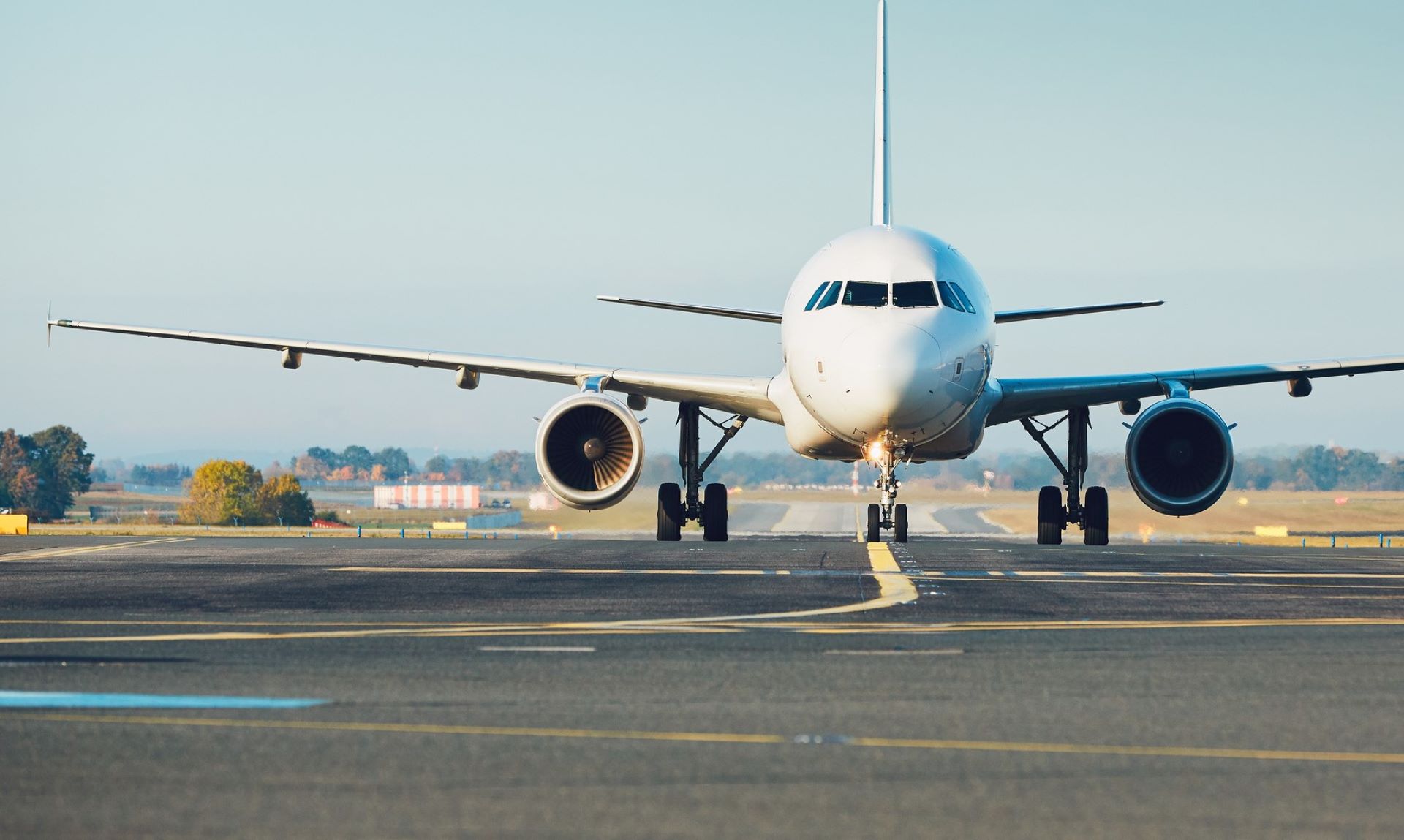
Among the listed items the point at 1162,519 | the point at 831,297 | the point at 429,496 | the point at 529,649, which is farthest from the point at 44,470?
the point at 529,649

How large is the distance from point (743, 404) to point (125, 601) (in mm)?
15645

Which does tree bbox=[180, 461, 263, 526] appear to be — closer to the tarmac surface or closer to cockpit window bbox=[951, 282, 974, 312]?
cockpit window bbox=[951, 282, 974, 312]

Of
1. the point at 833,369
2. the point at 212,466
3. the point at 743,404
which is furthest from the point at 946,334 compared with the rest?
the point at 212,466

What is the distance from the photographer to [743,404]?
2855 centimetres

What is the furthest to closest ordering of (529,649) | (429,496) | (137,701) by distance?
(429,496) < (529,649) < (137,701)

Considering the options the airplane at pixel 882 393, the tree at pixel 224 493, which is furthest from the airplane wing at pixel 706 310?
the tree at pixel 224 493

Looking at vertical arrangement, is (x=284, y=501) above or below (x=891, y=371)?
below

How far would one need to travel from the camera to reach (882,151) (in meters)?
32.1

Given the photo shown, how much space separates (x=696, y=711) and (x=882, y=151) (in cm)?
2561

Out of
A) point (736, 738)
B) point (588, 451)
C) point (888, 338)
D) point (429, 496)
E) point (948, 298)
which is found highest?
point (948, 298)

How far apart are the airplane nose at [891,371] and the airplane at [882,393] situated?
0.02 meters

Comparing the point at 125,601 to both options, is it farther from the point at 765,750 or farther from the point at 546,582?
the point at 765,750

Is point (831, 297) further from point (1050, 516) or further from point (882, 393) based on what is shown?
point (1050, 516)

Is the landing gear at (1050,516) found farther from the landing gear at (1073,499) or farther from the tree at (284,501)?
the tree at (284,501)
